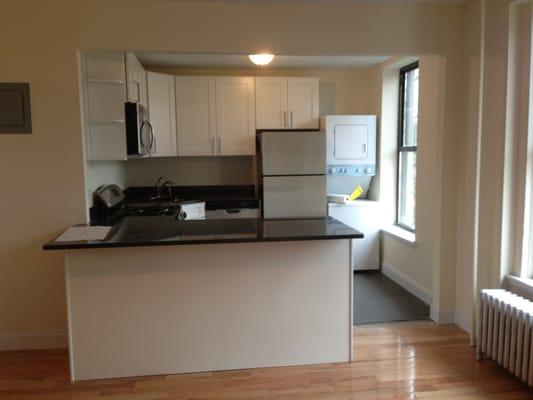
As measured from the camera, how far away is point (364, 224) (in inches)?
194

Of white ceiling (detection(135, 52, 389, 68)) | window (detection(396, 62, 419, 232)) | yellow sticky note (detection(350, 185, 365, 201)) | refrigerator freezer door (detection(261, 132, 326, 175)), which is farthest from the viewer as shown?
yellow sticky note (detection(350, 185, 365, 201))

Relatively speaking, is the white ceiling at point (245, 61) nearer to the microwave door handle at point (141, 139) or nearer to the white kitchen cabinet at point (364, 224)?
the microwave door handle at point (141, 139)

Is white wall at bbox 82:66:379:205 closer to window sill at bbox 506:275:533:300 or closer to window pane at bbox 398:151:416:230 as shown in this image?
window pane at bbox 398:151:416:230

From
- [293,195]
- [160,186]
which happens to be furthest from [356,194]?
[160,186]

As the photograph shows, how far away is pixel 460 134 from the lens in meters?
3.32

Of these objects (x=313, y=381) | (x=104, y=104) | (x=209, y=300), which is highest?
(x=104, y=104)

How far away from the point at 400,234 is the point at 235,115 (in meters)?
2.25

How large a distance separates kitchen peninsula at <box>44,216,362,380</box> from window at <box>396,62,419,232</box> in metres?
2.07

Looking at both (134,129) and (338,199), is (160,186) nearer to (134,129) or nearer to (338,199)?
(134,129)

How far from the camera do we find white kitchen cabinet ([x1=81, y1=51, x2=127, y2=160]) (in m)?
3.18

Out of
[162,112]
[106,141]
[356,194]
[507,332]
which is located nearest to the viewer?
[507,332]

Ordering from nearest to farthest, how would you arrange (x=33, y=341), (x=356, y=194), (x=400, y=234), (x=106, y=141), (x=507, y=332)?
(x=507, y=332), (x=33, y=341), (x=106, y=141), (x=400, y=234), (x=356, y=194)

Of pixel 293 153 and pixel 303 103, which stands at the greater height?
→ pixel 303 103

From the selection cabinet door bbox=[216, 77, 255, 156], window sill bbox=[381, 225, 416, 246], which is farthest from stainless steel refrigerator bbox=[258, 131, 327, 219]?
window sill bbox=[381, 225, 416, 246]
